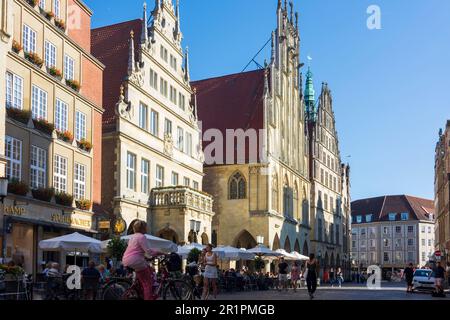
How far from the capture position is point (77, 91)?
28969 mm

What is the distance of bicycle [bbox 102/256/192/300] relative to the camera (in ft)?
38.2

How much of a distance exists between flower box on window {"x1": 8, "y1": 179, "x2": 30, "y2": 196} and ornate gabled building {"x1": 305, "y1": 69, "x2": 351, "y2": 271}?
150ft

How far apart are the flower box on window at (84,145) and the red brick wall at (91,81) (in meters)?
2.18

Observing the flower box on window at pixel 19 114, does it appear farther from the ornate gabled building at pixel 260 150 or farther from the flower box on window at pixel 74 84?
the ornate gabled building at pixel 260 150

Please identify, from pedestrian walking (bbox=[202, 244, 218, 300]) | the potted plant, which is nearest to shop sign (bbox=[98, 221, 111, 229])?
the potted plant

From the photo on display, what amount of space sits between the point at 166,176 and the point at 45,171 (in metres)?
13.0

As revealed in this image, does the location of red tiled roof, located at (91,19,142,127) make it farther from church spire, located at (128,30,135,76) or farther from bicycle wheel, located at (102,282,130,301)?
bicycle wheel, located at (102,282,130,301)

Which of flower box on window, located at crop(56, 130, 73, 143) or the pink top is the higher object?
flower box on window, located at crop(56, 130, 73, 143)

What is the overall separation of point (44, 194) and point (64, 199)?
1.58 meters

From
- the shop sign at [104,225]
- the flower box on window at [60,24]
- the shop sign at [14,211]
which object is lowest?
the shop sign at [104,225]

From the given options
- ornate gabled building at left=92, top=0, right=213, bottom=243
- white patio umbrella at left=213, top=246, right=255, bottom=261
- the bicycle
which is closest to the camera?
the bicycle

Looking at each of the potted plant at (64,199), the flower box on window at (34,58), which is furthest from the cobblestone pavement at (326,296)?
the flower box on window at (34,58)

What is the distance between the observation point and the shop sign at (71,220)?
2617cm
